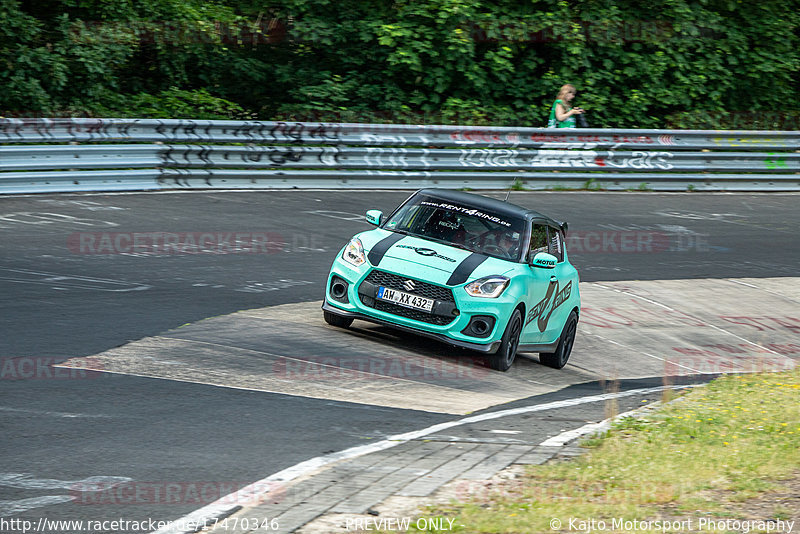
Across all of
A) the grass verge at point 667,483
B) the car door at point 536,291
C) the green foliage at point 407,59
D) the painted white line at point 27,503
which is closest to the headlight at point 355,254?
the car door at point 536,291

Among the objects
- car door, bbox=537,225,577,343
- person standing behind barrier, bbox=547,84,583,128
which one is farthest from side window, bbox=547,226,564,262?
person standing behind barrier, bbox=547,84,583,128

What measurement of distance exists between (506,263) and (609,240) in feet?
27.0

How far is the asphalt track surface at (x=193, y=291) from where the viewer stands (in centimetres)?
689

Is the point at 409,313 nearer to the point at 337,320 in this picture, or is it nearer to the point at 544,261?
the point at 337,320

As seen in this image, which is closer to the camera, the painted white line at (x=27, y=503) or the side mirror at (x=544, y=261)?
the painted white line at (x=27, y=503)

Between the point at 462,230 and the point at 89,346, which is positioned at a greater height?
the point at 462,230

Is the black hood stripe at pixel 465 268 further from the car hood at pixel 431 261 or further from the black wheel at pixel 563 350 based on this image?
the black wheel at pixel 563 350

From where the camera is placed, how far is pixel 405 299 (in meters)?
10.7

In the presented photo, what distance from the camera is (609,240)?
1898cm

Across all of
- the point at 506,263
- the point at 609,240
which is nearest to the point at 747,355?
the point at 506,263

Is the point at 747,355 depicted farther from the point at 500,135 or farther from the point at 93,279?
the point at 500,135

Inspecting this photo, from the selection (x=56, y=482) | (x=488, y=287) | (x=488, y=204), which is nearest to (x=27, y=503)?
(x=56, y=482)

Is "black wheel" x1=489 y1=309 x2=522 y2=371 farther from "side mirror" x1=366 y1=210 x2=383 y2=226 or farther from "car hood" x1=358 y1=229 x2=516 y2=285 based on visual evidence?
"side mirror" x1=366 y1=210 x2=383 y2=226

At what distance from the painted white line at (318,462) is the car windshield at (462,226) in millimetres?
1944
